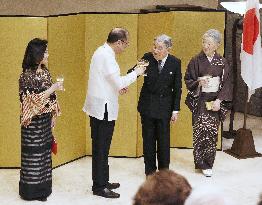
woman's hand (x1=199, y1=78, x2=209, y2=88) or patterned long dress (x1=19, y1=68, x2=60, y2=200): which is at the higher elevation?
woman's hand (x1=199, y1=78, x2=209, y2=88)

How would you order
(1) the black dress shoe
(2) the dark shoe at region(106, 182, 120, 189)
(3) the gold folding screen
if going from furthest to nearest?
(3) the gold folding screen, (2) the dark shoe at region(106, 182, 120, 189), (1) the black dress shoe

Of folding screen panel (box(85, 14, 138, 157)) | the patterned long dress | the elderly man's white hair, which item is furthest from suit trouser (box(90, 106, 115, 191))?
the elderly man's white hair

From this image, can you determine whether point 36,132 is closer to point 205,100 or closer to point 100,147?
point 100,147

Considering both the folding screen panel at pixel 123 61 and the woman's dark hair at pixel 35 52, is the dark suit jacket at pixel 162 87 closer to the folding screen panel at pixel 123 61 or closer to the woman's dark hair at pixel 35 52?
the folding screen panel at pixel 123 61

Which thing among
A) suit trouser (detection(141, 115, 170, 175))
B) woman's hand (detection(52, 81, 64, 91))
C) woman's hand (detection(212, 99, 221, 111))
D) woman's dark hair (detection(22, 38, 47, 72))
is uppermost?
woman's dark hair (detection(22, 38, 47, 72))

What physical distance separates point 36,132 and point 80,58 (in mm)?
1466

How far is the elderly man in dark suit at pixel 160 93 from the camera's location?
19.8 ft

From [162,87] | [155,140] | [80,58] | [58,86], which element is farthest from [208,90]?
[58,86]

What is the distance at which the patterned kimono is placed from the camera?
6383 millimetres

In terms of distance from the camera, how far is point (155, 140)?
630 centimetres

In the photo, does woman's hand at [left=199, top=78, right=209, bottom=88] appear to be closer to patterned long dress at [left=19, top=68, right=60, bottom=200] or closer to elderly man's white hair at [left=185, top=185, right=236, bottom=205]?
patterned long dress at [left=19, top=68, right=60, bottom=200]

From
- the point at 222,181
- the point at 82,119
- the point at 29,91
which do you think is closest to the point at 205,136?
the point at 222,181

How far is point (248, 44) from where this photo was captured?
7.05m

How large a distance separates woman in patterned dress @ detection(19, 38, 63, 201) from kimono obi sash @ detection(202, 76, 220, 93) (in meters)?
1.65
